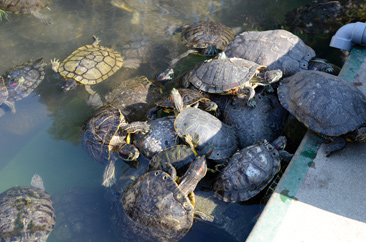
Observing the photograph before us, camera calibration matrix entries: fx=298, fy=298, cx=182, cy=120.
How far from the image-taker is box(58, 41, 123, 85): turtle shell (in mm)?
6691

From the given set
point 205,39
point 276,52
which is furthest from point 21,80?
point 276,52

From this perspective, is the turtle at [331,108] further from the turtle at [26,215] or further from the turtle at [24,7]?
the turtle at [24,7]

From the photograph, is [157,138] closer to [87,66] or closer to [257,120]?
[257,120]

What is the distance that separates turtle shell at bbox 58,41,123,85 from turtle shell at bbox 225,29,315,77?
9.30 feet

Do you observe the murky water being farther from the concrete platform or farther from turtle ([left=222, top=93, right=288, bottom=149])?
turtle ([left=222, top=93, right=288, bottom=149])

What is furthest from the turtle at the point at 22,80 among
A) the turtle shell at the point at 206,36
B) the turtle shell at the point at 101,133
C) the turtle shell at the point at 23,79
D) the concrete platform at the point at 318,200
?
the concrete platform at the point at 318,200

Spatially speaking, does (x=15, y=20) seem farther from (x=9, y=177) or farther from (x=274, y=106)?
(x=274, y=106)

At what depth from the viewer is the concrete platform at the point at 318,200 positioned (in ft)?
11.4

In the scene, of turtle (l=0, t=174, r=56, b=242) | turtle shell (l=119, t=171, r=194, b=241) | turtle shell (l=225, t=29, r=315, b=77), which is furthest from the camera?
turtle shell (l=225, t=29, r=315, b=77)

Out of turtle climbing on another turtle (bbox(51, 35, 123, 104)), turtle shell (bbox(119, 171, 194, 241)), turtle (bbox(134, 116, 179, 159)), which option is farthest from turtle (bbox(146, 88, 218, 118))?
turtle climbing on another turtle (bbox(51, 35, 123, 104))

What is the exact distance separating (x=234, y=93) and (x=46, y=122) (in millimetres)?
3854

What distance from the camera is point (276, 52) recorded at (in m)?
5.89

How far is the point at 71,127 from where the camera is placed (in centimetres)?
603

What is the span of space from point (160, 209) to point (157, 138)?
148cm
